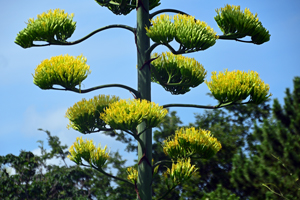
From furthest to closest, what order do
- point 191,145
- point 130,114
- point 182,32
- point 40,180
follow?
point 40,180 < point 191,145 < point 182,32 < point 130,114

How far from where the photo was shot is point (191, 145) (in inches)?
275

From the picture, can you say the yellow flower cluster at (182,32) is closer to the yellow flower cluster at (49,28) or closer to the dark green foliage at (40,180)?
the yellow flower cluster at (49,28)

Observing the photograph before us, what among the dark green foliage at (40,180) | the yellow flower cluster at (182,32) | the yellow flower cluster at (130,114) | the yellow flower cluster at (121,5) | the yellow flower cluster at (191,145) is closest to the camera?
the yellow flower cluster at (130,114)

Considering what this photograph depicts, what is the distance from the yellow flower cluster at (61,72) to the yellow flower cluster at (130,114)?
0.99m

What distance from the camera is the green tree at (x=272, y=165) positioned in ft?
42.1

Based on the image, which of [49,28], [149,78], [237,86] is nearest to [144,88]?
[149,78]

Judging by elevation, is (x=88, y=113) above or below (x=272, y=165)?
below

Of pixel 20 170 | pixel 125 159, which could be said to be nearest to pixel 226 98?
pixel 20 170

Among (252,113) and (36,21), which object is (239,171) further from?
(36,21)

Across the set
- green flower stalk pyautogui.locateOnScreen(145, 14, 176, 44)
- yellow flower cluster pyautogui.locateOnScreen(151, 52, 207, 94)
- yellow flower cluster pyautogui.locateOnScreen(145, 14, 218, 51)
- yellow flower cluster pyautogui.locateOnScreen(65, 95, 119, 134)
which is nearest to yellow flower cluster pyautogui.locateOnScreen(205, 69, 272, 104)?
yellow flower cluster pyautogui.locateOnScreen(151, 52, 207, 94)

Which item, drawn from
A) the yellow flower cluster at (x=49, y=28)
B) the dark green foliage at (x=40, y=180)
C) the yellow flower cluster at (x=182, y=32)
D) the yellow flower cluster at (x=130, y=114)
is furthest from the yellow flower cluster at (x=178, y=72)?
the dark green foliage at (x=40, y=180)

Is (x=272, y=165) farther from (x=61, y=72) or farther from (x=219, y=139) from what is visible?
(x=61, y=72)

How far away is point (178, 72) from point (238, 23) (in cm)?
148

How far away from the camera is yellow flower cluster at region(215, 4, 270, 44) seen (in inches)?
276
